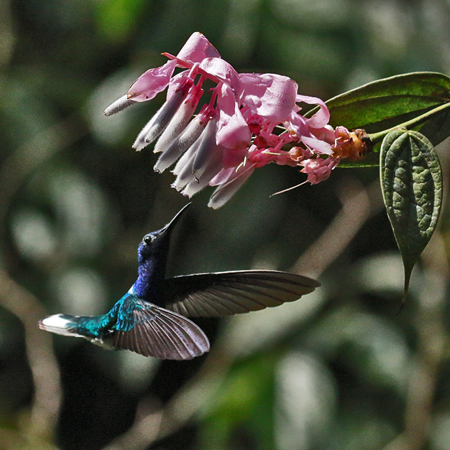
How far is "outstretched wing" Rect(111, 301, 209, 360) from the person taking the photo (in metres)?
1.01

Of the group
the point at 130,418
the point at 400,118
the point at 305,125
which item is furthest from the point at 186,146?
the point at 130,418

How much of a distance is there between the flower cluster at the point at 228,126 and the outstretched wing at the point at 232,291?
0.21m

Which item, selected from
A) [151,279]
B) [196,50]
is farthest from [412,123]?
[151,279]

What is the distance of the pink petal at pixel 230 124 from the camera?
793mm

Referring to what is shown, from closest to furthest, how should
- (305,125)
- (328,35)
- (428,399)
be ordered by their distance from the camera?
(305,125) → (428,399) → (328,35)

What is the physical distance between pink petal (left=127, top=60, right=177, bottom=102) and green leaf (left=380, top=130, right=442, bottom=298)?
0.33m

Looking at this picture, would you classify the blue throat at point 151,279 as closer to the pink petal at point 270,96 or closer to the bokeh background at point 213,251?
the pink petal at point 270,96

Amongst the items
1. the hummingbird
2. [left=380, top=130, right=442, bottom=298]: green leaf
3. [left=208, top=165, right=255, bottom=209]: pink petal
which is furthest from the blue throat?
[left=380, top=130, right=442, bottom=298]: green leaf

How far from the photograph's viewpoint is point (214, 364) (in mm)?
2479

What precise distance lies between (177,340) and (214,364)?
144cm

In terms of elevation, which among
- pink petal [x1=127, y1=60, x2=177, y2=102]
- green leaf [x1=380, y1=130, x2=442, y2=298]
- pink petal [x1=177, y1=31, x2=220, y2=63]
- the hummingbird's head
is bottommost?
the hummingbird's head

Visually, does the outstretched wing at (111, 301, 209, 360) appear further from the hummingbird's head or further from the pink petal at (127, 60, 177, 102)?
the pink petal at (127, 60, 177, 102)

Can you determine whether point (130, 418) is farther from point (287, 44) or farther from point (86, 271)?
point (287, 44)

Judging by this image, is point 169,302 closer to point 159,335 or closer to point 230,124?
point 159,335
